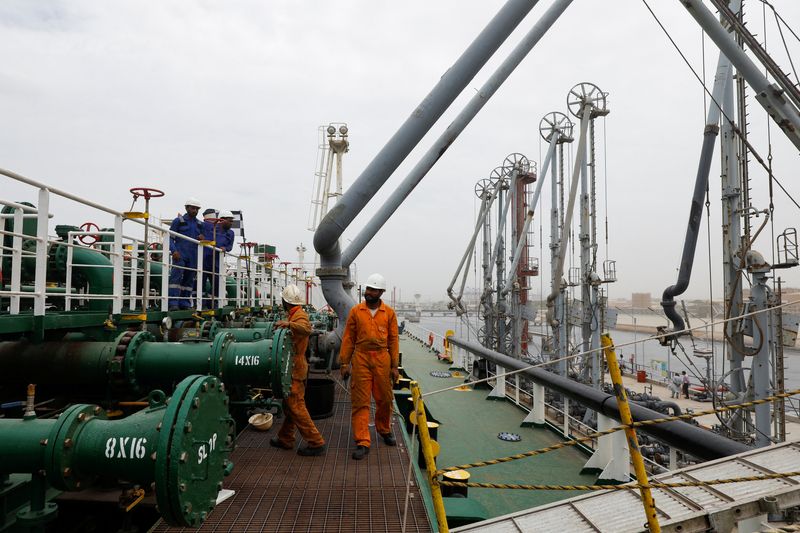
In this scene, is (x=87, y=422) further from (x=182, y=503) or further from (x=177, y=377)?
(x=177, y=377)

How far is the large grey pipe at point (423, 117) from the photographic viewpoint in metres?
4.99

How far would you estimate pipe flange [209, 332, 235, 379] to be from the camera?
142 inches

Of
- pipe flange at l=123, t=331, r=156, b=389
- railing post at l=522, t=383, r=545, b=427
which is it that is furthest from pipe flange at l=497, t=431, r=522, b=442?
pipe flange at l=123, t=331, r=156, b=389

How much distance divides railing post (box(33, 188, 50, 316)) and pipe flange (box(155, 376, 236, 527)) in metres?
1.88

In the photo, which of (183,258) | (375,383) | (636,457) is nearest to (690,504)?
(636,457)

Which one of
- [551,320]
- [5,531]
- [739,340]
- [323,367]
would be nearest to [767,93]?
[739,340]

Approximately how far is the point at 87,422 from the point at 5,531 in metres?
0.94

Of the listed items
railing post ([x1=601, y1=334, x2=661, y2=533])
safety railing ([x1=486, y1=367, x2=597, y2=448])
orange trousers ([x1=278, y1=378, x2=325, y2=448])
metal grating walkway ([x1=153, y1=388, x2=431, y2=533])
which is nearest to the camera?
railing post ([x1=601, y1=334, x2=661, y2=533])

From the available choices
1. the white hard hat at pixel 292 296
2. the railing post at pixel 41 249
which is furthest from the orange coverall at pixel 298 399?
the railing post at pixel 41 249

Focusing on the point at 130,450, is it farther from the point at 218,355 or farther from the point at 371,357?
the point at 371,357

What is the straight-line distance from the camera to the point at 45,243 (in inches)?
122

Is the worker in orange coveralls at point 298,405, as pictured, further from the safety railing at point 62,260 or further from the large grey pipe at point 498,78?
the large grey pipe at point 498,78

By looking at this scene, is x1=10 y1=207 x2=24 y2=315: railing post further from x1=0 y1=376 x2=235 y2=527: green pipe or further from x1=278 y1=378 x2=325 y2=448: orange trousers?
x1=278 y1=378 x2=325 y2=448: orange trousers

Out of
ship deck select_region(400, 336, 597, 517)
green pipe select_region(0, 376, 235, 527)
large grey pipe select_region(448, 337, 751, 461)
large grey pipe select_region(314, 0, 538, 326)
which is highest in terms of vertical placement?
large grey pipe select_region(314, 0, 538, 326)
